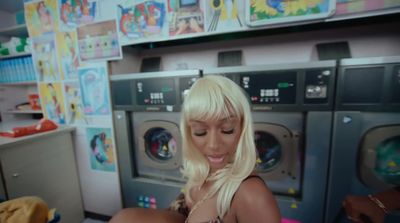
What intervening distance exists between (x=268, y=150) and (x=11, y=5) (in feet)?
9.91

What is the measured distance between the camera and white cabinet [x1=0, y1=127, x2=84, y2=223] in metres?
1.15

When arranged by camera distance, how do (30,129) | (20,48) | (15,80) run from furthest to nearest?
(15,80), (20,48), (30,129)

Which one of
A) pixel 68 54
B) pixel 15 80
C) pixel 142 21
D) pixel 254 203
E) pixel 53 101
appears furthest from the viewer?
pixel 15 80

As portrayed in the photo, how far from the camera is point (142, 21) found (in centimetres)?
121

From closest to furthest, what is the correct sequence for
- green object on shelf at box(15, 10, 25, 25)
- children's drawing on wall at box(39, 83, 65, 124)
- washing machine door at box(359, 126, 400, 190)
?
1. washing machine door at box(359, 126, 400, 190)
2. children's drawing on wall at box(39, 83, 65, 124)
3. green object on shelf at box(15, 10, 25, 25)

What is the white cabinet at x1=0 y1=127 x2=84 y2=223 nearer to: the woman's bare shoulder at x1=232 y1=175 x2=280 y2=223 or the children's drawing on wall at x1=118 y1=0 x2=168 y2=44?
the children's drawing on wall at x1=118 y1=0 x2=168 y2=44

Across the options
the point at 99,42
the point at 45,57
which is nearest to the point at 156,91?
the point at 99,42

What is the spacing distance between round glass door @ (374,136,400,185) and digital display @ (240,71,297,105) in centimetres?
51

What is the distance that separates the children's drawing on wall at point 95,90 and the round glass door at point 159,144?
1.25ft

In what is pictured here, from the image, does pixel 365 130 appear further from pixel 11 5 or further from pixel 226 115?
pixel 11 5

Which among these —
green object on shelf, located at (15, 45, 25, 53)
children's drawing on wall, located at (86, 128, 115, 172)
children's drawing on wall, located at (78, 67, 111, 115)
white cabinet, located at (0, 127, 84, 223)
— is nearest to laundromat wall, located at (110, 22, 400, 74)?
children's drawing on wall, located at (78, 67, 111, 115)

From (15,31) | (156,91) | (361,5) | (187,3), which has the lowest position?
(156,91)

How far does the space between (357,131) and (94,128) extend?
1737mm

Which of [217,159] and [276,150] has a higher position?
[217,159]
